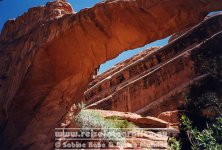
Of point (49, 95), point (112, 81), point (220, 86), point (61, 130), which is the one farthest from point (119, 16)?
point (112, 81)

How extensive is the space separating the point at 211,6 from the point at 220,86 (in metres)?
11.6

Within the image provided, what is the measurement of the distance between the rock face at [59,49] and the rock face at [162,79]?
1264cm

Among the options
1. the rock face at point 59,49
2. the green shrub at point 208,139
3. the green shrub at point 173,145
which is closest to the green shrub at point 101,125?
the rock face at point 59,49

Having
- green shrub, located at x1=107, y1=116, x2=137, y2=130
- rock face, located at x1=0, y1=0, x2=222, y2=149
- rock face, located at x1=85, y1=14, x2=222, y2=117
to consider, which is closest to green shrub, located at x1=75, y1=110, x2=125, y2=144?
green shrub, located at x1=107, y1=116, x2=137, y2=130

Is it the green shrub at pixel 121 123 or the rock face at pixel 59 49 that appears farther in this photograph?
the green shrub at pixel 121 123

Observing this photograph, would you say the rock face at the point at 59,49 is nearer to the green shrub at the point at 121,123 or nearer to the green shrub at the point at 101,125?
the green shrub at the point at 101,125

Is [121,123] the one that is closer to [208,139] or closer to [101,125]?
[101,125]

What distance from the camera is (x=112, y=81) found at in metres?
30.4

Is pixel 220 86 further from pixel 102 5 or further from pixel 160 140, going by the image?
pixel 102 5

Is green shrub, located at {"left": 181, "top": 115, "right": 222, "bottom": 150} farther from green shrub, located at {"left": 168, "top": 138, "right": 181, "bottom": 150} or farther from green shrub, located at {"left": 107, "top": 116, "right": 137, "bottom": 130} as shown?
green shrub, located at {"left": 107, "top": 116, "right": 137, "bottom": 130}

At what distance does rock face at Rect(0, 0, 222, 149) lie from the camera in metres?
7.96

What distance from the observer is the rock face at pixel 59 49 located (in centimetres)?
796

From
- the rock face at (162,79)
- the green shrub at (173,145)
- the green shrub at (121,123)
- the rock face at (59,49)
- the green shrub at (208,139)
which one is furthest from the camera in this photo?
the rock face at (162,79)

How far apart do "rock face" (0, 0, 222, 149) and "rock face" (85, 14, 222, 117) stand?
12.6 meters
